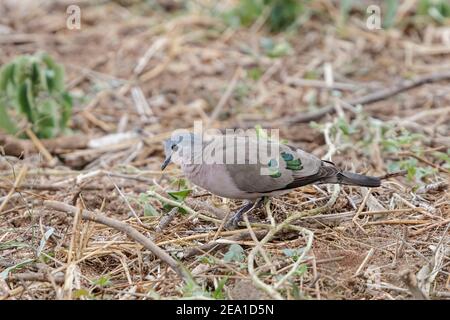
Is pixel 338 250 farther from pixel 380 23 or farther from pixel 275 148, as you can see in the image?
pixel 380 23

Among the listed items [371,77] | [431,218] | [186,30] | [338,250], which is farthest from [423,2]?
[338,250]

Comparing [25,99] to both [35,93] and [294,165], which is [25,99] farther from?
[294,165]

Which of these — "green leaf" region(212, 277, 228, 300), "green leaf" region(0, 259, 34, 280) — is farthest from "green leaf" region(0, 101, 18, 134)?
"green leaf" region(212, 277, 228, 300)

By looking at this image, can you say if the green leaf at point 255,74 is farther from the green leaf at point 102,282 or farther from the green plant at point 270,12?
the green leaf at point 102,282

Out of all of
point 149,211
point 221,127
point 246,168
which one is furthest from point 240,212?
point 221,127

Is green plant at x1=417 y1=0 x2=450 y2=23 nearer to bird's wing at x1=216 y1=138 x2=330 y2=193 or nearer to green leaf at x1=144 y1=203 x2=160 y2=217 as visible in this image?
bird's wing at x1=216 y1=138 x2=330 y2=193

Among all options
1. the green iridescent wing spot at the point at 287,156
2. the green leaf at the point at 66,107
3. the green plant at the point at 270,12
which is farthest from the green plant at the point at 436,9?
the green iridescent wing spot at the point at 287,156
